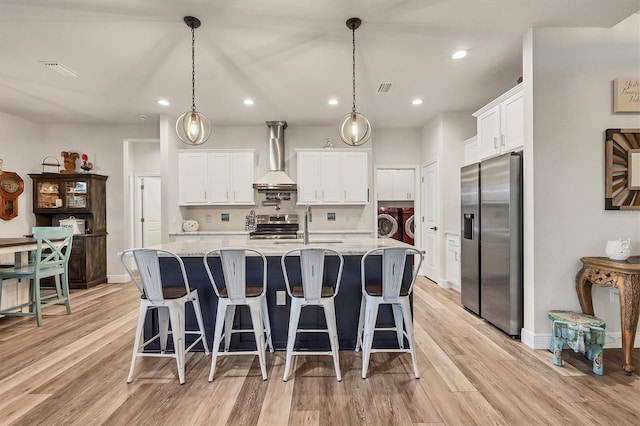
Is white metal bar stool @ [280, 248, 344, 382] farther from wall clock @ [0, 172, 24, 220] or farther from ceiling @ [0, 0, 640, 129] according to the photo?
wall clock @ [0, 172, 24, 220]

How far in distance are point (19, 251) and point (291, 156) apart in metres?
3.90

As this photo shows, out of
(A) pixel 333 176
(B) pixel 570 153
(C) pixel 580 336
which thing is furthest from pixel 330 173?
(C) pixel 580 336

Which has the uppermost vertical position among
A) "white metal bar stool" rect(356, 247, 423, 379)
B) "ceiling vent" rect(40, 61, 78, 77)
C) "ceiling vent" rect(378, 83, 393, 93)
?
"ceiling vent" rect(40, 61, 78, 77)

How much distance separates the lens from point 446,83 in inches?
161

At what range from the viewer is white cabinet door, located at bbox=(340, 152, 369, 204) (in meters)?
5.70

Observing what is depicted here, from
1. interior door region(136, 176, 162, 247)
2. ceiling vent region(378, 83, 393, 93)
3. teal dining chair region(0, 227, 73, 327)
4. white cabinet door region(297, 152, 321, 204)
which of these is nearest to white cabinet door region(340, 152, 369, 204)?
white cabinet door region(297, 152, 321, 204)

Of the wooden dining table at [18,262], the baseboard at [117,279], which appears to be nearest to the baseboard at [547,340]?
the wooden dining table at [18,262]

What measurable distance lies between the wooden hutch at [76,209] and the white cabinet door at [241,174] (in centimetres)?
224

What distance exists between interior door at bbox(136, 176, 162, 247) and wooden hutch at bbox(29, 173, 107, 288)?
3.26 ft

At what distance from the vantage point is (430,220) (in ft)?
19.1

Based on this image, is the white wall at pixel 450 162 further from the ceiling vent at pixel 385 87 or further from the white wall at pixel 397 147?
the ceiling vent at pixel 385 87

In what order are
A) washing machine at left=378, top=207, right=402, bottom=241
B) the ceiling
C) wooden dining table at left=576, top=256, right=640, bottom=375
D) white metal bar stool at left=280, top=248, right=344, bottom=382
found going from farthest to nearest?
washing machine at left=378, top=207, right=402, bottom=241 < the ceiling < wooden dining table at left=576, top=256, right=640, bottom=375 < white metal bar stool at left=280, top=248, right=344, bottom=382

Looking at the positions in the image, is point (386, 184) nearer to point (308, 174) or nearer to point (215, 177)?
point (308, 174)

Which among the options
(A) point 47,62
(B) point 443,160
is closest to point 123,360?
(A) point 47,62
